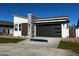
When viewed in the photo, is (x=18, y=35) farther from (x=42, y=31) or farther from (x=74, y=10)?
(x=74, y=10)

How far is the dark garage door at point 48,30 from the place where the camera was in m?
18.8

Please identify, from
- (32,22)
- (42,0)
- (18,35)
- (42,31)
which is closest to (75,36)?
(42,31)

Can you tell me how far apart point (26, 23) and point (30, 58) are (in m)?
12.9

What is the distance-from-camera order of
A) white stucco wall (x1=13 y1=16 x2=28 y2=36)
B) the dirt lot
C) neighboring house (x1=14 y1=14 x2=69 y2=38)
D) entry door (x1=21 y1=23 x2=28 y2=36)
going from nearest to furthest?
the dirt lot < neighboring house (x1=14 y1=14 x2=69 y2=38) < entry door (x1=21 y1=23 x2=28 y2=36) < white stucco wall (x1=13 y1=16 x2=28 y2=36)

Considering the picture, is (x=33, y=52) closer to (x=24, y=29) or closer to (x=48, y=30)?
(x=48, y=30)

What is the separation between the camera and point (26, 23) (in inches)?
804

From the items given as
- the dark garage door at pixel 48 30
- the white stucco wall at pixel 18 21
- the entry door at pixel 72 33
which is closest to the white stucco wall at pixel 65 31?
the entry door at pixel 72 33

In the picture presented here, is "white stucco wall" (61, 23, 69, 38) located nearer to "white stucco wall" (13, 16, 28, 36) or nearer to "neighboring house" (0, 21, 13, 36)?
"white stucco wall" (13, 16, 28, 36)

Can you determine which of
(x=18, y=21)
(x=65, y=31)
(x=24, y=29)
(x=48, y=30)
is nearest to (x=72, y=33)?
(x=65, y=31)

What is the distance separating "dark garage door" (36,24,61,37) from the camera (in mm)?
18812

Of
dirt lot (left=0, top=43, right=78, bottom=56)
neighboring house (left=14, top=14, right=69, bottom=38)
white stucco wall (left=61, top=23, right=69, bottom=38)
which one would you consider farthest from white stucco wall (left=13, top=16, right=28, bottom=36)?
dirt lot (left=0, top=43, right=78, bottom=56)

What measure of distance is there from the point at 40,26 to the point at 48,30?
1300 millimetres

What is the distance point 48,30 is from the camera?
1992 centimetres

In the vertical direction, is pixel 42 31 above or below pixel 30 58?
above
